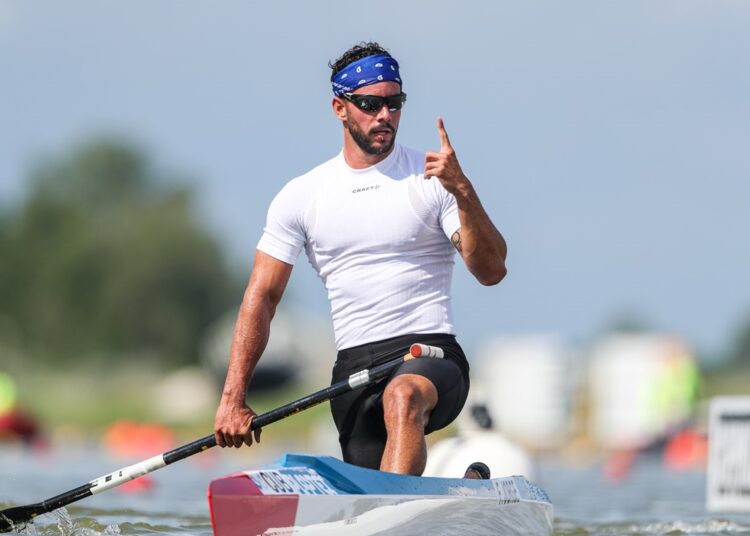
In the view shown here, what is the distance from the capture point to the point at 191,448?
7922mm

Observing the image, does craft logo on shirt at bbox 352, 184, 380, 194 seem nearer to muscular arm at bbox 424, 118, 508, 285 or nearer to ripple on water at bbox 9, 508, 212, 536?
muscular arm at bbox 424, 118, 508, 285

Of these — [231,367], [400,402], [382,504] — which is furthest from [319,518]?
[231,367]

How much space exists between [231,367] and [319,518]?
147 centimetres

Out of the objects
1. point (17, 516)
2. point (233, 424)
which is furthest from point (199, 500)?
point (233, 424)

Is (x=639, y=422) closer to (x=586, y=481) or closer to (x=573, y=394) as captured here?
(x=573, y=394)

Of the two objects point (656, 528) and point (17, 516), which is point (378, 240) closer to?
point (17, 516)

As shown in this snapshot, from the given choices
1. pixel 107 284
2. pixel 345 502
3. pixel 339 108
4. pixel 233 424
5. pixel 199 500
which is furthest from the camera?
pixel 107 284

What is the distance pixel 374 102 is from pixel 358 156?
31 cm

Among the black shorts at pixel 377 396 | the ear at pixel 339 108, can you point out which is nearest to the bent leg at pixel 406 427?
the black shorts at pixel 377 396

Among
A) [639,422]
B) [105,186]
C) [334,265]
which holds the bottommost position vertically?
[639,422]

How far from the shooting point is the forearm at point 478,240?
24.5ft

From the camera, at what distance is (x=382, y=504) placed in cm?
705

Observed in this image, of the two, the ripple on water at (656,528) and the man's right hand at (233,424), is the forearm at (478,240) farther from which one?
the ripple on water at (656,528)

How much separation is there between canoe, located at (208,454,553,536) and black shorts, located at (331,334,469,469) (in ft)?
1.43
